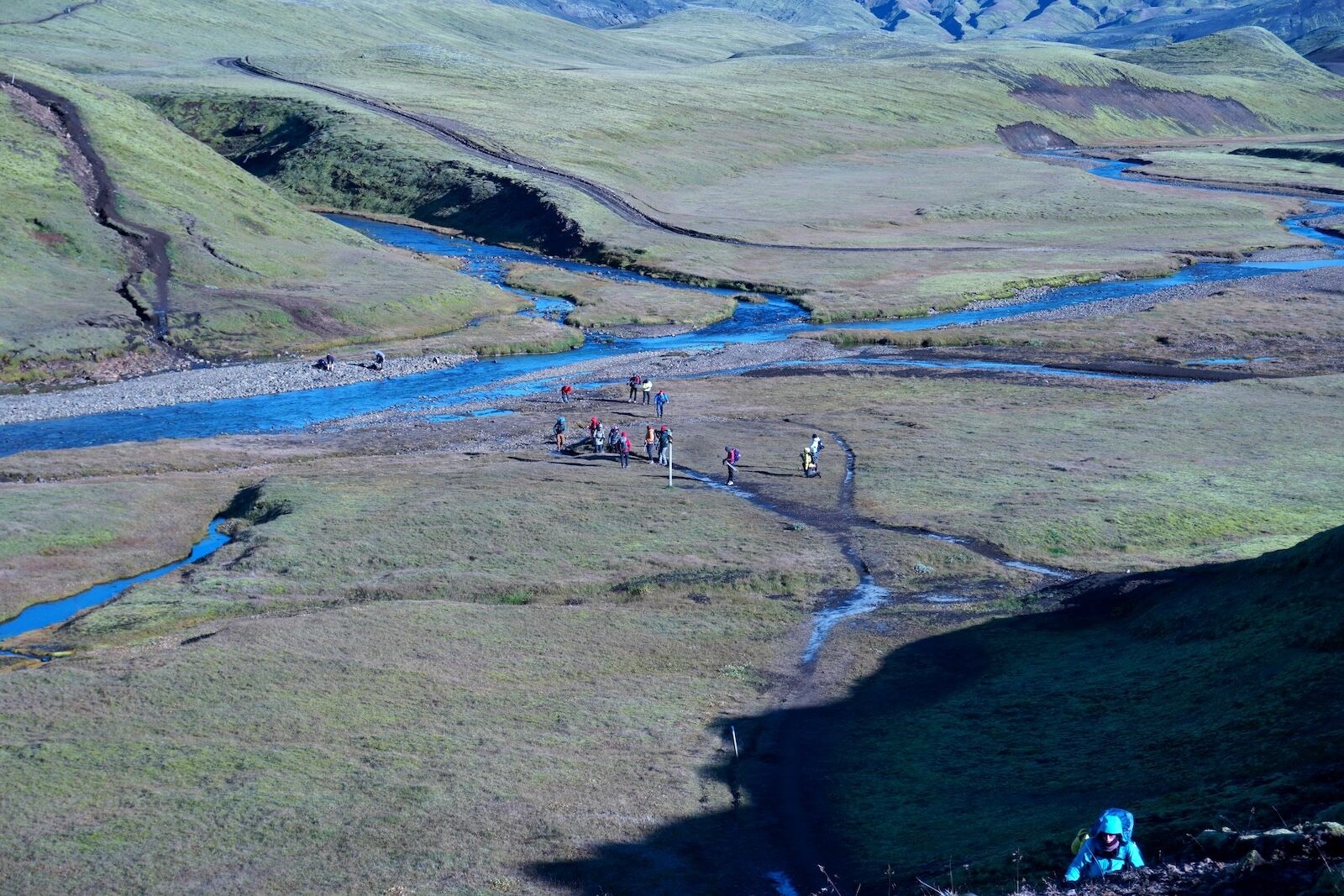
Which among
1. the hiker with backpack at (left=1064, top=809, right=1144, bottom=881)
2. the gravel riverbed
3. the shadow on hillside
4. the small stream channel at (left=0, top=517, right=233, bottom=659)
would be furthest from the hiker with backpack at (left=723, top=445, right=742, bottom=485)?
the hiker with backpack at (left=1064, top=809, right=1144, bottom=881)

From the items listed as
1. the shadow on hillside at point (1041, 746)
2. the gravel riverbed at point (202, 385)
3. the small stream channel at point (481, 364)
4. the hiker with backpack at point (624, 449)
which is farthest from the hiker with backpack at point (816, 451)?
the gravel riverbed at point (202, 385)

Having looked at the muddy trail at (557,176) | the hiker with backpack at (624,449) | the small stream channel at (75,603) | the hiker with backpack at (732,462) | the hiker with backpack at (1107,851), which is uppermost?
the muddy trail at (557,176)

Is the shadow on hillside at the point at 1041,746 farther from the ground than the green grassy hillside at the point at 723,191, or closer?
closer

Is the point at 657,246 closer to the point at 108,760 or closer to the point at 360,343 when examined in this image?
the point at 360,343

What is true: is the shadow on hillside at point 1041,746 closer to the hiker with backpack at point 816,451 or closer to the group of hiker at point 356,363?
the hiker with backpack at point 816,451

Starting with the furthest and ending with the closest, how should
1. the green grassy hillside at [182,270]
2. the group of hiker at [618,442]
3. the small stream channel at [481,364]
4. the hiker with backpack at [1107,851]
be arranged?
the green grassy hillside at [182,270], the small stream channel at [481,364], the group of hiker at [618,442], the hiker with backpack at [1107,851]

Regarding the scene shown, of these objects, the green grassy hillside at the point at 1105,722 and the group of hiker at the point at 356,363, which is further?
the group of hiker at the point at 356,363

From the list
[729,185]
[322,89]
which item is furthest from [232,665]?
[322,89]
